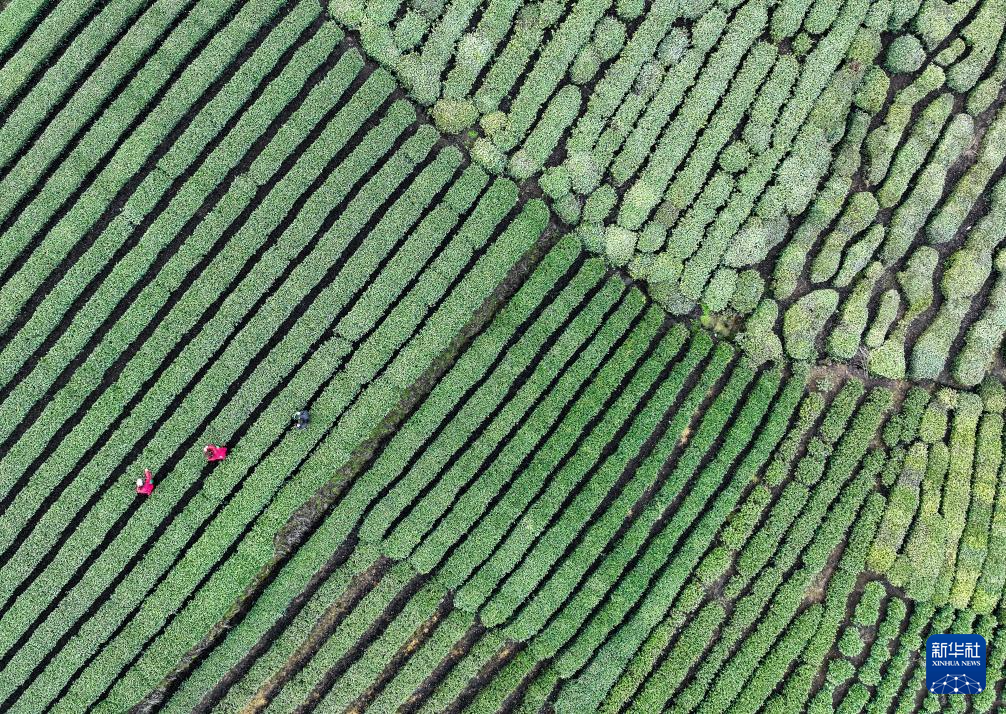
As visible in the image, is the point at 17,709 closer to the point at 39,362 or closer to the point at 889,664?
the point at 39,362

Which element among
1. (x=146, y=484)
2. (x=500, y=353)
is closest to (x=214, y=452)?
(x=146, y=484)

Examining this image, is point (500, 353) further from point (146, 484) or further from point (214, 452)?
point (146, 484)

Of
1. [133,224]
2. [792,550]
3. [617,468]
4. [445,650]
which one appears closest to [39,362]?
[133,224]

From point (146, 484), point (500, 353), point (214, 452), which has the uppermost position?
point (500, 353)

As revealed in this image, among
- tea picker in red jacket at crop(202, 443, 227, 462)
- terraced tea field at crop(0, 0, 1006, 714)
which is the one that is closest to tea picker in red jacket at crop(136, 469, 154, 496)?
terraced tea field at crop(0, 0, 1006, 714)

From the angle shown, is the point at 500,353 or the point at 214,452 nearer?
the point at 214,452
